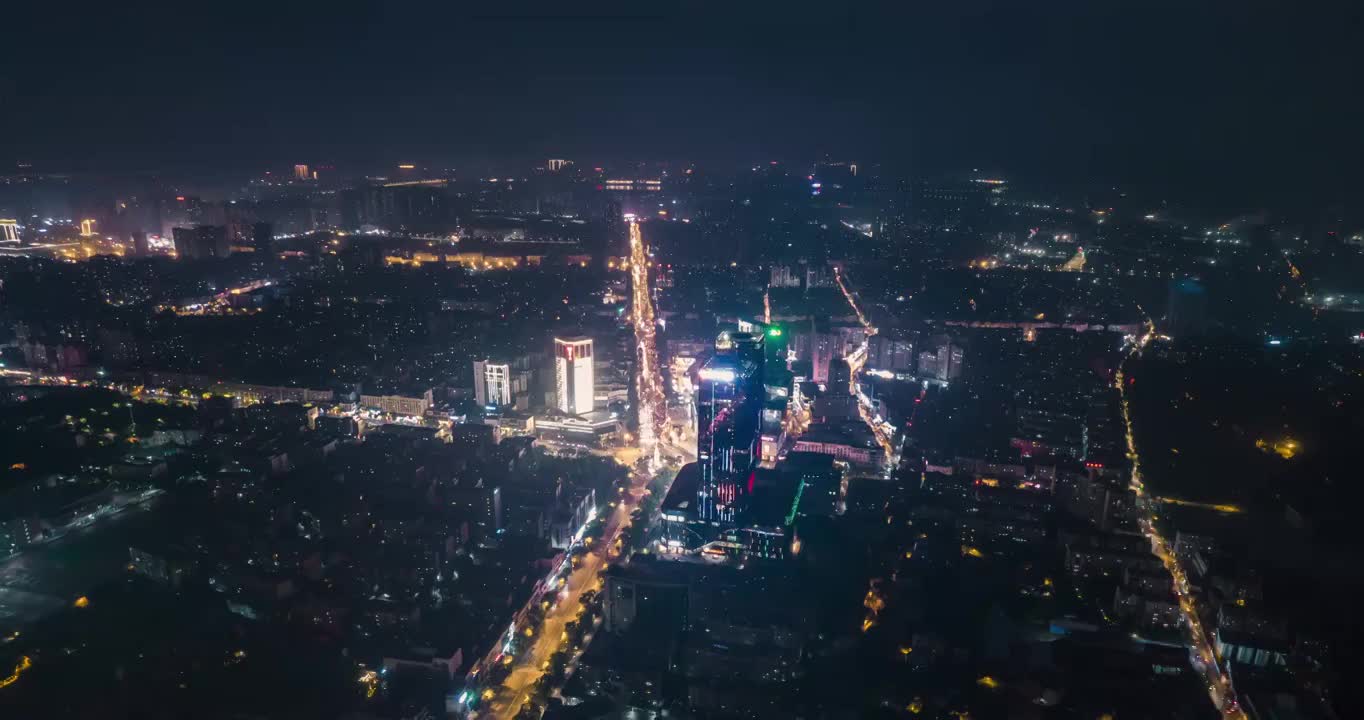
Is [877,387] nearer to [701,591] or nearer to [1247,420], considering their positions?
[1247,420]

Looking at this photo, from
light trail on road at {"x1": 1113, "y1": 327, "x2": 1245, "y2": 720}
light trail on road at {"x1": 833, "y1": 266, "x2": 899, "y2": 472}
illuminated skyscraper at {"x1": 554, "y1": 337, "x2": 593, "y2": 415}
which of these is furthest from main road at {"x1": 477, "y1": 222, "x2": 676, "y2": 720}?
light trail on road at {"x1": 1113, "y1": 327, "x2": 1245, "y2": 720}

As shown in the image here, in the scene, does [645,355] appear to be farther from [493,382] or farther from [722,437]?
[722,437]

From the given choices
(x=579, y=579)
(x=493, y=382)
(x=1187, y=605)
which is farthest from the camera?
(x=493, y=382)

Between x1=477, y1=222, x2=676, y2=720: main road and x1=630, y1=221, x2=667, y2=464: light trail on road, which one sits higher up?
x1=630, y1=221, x2=667, y2=464: light trail on road

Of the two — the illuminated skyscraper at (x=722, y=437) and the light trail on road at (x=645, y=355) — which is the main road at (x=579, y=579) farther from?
the illuminated skyscraper at (x=722, y=437)

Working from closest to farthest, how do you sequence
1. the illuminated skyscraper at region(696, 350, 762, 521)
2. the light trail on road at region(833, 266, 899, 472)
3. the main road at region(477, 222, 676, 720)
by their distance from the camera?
the main road at region(477, 222, 676, 720) < the illuminated skyscraper at region(696, 350, 762, 521) < the light trail on road at region(833, 266, 899, 472)

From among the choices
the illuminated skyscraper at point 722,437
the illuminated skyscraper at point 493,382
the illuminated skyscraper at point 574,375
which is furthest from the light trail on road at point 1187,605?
the illuminated skyscraper at point 493,382

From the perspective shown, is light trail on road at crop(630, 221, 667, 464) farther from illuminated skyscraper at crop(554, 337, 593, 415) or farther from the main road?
illuminated skyscraper at crop(554, 337, 593, 415)

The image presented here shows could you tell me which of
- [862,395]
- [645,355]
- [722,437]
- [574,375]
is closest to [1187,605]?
[722,437]
